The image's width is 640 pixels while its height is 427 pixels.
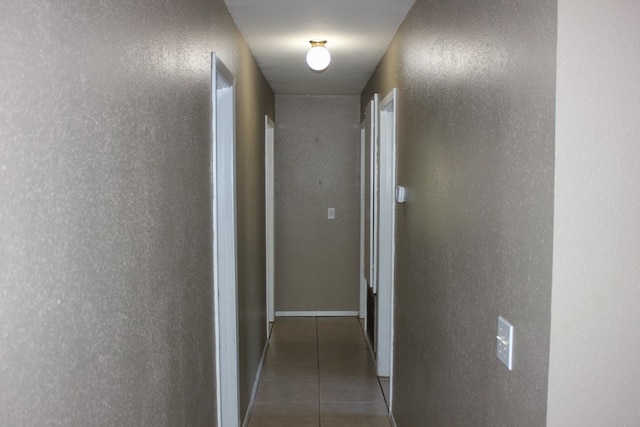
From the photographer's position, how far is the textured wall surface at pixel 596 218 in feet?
3.98

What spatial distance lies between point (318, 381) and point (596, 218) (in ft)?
11.3

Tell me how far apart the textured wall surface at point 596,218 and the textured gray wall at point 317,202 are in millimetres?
4989

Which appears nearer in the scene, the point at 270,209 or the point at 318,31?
the point at 318,31

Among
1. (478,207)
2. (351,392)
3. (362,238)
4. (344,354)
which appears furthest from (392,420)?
(362,238)

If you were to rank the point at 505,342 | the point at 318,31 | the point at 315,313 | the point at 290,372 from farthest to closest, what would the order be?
the point at 315,313 < the point at 290,372 < the point at 318,31 < the point at 505,342

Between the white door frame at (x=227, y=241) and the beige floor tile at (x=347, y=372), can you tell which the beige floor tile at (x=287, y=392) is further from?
the white door frame at (x=227, y=241)

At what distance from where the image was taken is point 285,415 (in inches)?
A: 149

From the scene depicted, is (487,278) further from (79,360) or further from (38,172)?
(38,172)

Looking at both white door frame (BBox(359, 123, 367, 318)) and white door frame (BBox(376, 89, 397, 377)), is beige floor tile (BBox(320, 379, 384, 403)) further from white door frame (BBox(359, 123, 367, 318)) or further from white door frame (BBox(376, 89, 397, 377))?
white door frame (BBox(359, 123, 367, 318))

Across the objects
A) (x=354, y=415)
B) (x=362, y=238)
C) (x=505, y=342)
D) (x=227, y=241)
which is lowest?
(x=354, y=415)

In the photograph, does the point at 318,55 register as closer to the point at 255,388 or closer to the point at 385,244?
the point at 385,244

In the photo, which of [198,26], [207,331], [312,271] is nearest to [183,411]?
[207,331]

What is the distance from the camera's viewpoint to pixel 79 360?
1104mm

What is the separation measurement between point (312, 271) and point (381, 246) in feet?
6.78
